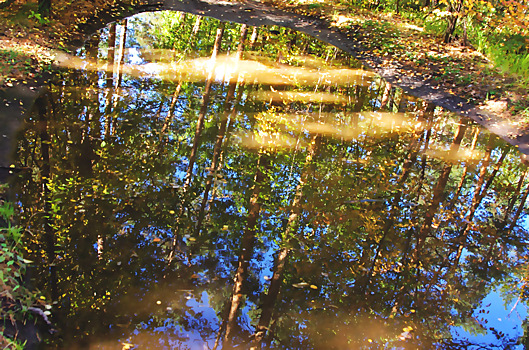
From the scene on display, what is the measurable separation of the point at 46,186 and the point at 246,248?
2919 mm

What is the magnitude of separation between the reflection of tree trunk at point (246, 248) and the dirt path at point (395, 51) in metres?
5.86

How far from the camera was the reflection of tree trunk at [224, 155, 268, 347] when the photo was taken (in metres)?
4.23

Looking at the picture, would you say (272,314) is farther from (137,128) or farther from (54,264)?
(137,128)

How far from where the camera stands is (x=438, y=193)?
705 centimetres

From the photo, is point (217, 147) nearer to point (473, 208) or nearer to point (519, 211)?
point (473, 208)

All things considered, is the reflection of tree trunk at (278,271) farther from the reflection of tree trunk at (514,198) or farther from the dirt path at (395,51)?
the dirt path at (395,51)

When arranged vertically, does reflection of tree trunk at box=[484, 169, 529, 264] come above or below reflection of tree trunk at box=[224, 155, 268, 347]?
above

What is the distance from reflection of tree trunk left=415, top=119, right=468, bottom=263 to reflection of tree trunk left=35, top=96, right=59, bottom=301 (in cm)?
452

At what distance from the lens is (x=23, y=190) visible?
17.8 feet

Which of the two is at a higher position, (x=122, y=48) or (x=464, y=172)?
(x=122, y=48)

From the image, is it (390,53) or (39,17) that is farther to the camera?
(390,53)

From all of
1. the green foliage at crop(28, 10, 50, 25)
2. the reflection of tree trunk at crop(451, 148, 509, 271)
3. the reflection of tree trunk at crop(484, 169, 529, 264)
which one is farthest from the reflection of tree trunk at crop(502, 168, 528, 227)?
the green foliage at crop(28, 10, 50, 25)

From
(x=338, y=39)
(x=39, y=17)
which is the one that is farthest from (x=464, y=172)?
(x=39, y=17)

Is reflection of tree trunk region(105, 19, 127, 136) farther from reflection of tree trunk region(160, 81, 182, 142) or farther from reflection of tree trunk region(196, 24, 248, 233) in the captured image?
reflection of tree trunk region(196, 24, 248, 233)
